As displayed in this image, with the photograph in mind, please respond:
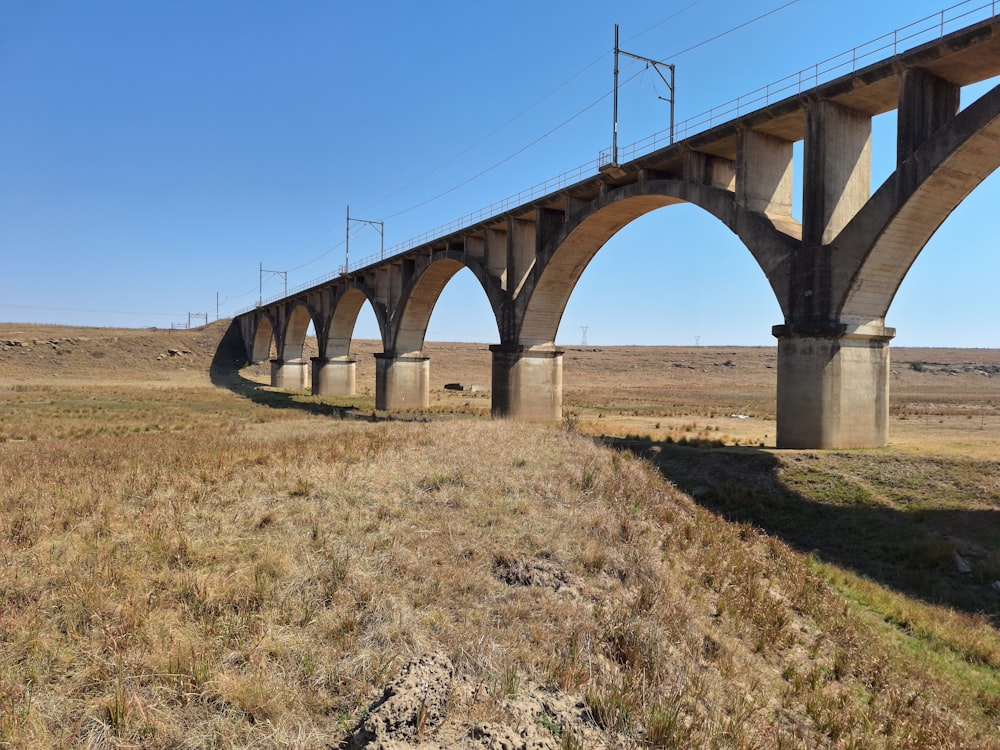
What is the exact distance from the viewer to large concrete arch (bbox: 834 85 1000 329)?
13.8m

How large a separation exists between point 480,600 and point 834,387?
13810 millimetres

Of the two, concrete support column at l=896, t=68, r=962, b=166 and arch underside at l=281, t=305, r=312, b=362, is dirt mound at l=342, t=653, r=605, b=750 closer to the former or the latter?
concrete support column at l=896, t=68, r=962, b=166

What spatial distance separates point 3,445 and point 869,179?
2552cm

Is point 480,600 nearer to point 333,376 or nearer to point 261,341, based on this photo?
point 333,376

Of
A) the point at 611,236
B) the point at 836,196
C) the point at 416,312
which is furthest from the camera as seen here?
the point at 416,312

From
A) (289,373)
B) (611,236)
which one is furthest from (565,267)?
(289,373)

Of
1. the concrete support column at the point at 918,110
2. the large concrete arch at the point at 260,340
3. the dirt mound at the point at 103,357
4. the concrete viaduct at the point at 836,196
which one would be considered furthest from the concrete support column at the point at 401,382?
the large concrete arch at the point at 260,340

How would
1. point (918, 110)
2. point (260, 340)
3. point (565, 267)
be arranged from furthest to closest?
point (260, 340) < point (565, 267) < point (918, 110)

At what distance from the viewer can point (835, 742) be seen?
5230 millimetres

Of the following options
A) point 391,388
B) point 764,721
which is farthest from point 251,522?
point 391,388

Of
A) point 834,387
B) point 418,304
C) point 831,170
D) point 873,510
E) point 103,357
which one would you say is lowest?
point 873,510

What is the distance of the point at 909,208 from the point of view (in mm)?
14945

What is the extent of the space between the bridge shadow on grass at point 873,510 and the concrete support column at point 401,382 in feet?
81.9

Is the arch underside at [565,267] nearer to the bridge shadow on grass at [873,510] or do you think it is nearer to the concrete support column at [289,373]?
the bridge shadow on grass at [873,510]
